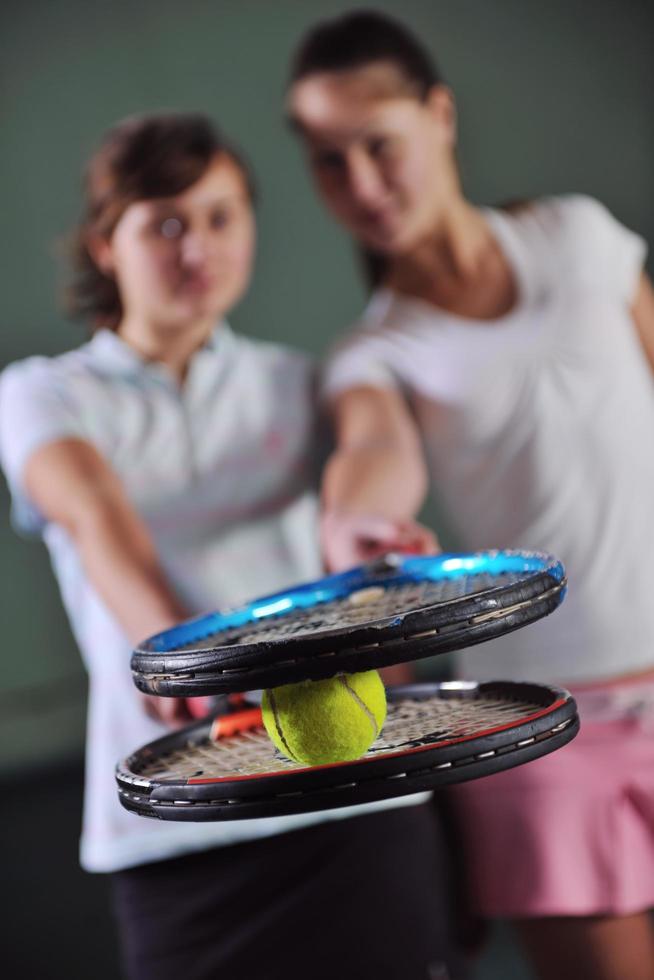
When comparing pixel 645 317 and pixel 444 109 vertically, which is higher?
pixel 444 109

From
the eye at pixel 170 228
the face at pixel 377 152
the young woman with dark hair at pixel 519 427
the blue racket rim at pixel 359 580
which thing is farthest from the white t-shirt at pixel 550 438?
the blue racket rim at pixel 359 580

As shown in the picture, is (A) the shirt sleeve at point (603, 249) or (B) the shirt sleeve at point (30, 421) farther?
(A) the shirt sleeve at point (603, 249)

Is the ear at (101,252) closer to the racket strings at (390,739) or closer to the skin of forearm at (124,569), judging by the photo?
the skin of forearm at (124,569)

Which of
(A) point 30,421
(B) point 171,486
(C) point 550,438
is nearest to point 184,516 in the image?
(B) point 171,486

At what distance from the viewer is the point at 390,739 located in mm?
625

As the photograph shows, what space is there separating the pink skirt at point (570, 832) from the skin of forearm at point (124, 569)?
36cm

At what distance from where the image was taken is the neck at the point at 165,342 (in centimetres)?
119

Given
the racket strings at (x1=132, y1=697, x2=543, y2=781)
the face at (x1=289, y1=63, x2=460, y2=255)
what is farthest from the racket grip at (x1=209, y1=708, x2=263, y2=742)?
the face at (x1=289, y1=63, x2=460, y2=255)

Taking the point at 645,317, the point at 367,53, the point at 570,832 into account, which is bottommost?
the point at 570,832

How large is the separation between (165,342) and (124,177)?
7.3 inches

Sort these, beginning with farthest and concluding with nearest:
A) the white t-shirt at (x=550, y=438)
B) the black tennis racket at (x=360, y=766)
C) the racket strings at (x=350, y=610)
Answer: the white t-shirt at (x=550, y=438) → the racket strings at (x=350, y=610) → the black tennis racket at (x=360, y=766)

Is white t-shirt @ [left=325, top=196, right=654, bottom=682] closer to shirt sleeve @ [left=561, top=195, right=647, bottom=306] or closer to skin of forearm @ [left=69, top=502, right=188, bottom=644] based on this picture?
shirt sleeve @ [left=561, top=195, right=647, bottom=306]

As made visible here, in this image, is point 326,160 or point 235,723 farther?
point 326,160

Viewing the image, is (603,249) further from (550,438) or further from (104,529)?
(104,529)
